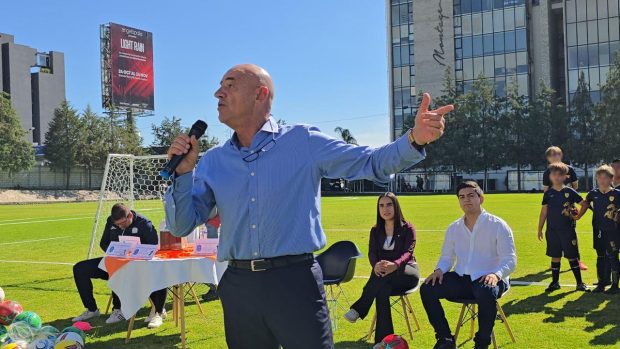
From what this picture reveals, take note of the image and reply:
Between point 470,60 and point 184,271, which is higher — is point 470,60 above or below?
above

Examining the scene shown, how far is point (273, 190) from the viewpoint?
9.39 ft

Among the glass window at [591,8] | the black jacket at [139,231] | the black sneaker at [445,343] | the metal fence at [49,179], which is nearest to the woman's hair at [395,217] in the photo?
the black sneaker at [445,343]

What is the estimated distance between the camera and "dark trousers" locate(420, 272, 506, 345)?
17.7 feet

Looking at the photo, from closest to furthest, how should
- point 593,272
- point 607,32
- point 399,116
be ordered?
point 593,272 < point 607,32 < point 399,116

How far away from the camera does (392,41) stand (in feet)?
Result: 250

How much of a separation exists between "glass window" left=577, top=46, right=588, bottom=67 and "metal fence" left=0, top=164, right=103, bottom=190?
57.5 metres

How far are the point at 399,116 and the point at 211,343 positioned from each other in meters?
69.8

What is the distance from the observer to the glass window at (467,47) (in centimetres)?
6981

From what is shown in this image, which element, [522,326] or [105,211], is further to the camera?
[105,211]

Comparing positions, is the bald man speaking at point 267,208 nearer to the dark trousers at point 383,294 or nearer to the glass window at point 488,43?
the dark trousers at point 383,294

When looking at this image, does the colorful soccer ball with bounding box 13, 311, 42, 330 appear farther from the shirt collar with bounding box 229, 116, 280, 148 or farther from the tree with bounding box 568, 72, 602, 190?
the tree with bounding box 568, 72, 602, 190

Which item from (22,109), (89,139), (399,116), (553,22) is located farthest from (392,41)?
(22,109)

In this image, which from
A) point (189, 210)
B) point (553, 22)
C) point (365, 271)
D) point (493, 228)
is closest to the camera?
point (189, 210)

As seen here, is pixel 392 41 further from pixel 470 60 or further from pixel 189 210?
pixel 189 210
